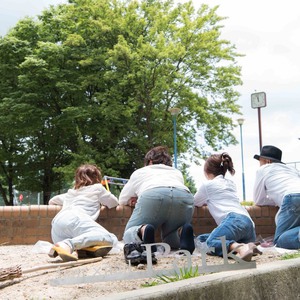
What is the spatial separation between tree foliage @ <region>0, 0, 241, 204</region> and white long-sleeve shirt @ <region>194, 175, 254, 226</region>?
17836mm

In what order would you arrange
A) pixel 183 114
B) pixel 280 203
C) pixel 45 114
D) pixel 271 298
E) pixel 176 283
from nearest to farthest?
pixel 176 283
pixel 271 298
pixel 280 203
pixel 45 114
pixel 183 114

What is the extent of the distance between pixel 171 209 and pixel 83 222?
32.1 inches

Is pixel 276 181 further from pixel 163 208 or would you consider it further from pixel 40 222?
pixel 40 222

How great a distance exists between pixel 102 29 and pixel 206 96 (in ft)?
20.3

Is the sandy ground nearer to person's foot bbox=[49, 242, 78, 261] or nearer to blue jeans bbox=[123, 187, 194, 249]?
person's foot bbox=[49, 242, 78, 261]

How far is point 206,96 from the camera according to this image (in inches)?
998

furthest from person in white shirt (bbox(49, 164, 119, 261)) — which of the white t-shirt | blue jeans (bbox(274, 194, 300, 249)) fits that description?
blue jeans (bbox(274, 194, 300, 249))

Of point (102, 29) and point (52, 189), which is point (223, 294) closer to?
point (102, 29)

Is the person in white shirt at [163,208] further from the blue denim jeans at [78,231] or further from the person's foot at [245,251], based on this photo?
the person's foot at [245,251]

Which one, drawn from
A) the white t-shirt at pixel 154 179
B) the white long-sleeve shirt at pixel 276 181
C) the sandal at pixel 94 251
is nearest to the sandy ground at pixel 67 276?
the sandal at pixel 94 251

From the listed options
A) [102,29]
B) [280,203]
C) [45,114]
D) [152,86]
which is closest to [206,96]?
[152,86]

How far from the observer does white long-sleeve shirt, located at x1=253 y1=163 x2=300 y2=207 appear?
199 inches

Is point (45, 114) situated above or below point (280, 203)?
above

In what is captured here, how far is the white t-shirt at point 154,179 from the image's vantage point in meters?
4.43
